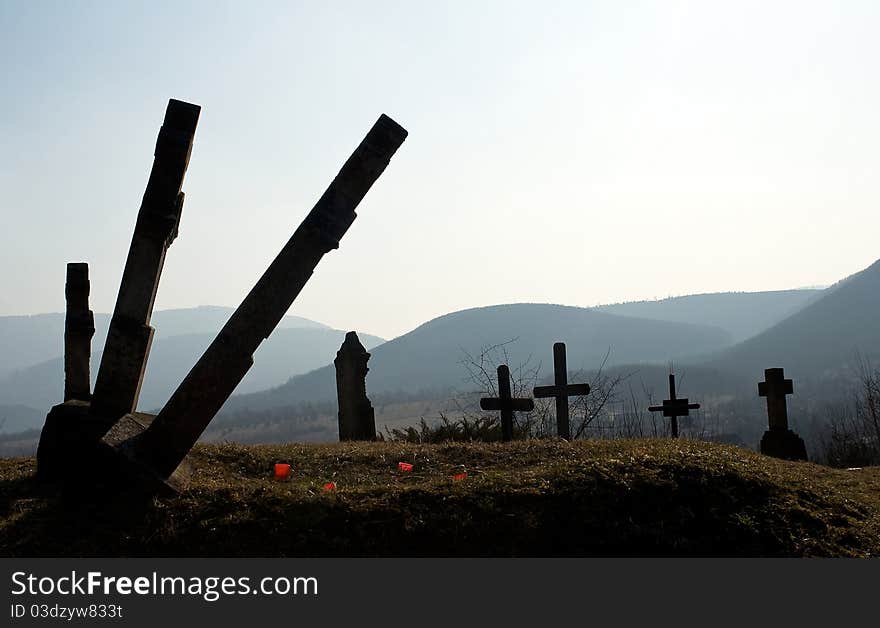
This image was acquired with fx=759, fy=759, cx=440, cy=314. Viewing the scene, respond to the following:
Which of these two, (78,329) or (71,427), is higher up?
(78,329)

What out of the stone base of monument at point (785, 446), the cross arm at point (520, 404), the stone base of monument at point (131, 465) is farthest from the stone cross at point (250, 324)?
the stone base of monument at point (785, 446)

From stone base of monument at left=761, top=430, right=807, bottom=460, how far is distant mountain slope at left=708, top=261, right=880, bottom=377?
123 m

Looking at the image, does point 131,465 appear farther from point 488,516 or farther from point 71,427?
point 488,516

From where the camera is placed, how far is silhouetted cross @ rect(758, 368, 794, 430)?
1675cm

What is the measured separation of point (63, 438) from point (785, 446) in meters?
14.1

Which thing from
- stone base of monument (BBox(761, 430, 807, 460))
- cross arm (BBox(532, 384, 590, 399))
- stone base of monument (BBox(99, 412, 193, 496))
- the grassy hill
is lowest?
stone base of monument (BBox(761, 430, 807, 460))

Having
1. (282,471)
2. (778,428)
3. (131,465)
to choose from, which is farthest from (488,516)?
(778,428)

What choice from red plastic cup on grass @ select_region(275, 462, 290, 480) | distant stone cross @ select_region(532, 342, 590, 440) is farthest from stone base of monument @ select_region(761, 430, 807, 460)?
red plastic cup on grass @ select_region(275, 462, 290, 480)

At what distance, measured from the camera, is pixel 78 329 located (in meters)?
10.5

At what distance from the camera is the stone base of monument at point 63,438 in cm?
794

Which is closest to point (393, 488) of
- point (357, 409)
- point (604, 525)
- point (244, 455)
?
point (604, 525)

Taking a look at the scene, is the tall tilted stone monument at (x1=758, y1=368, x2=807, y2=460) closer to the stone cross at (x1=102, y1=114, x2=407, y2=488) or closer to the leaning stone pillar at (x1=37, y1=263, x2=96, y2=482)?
the stone cross at (x1=102, y1=114, x2=407, y2=488)

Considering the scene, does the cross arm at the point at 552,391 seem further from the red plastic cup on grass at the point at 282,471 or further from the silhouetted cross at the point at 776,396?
the red plastic cup on grass at the point at 282,471

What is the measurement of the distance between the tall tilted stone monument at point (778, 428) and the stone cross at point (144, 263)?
13037mm
